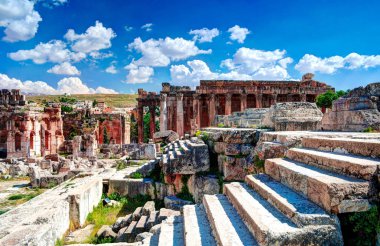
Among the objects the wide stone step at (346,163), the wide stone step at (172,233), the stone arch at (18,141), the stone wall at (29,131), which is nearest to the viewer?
the wide stone step at (346,163)

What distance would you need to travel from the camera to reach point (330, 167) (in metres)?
3.40

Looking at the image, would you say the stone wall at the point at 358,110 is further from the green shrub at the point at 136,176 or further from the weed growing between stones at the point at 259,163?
the green shrub at the point at 136,176

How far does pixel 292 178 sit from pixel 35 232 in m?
4.06

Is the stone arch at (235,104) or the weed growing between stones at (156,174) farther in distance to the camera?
the stone arch at (235,104)

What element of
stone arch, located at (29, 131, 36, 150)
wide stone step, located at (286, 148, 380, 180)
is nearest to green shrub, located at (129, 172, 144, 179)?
wide stone step, located at (286, 148, 380, 180)

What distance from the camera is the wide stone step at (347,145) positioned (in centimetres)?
327

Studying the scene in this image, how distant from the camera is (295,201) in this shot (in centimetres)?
311

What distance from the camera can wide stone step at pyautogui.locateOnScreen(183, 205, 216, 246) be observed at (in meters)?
3.36

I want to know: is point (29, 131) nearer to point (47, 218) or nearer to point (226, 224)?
point (47, 218)

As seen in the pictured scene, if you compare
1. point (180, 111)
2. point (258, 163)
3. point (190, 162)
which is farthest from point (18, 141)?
point (258, 163)

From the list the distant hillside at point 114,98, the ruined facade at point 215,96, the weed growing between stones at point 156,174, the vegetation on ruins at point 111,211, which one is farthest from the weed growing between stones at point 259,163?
the distant hillside at point 114,98

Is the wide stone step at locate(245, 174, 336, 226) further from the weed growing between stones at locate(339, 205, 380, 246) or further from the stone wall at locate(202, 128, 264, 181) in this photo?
the stone wall at locate(202, 128, 264, 181)

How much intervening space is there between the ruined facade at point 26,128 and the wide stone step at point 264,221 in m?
29.0

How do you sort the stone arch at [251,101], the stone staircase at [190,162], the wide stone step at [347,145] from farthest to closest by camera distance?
the stone arch at [251,101], the stone staircase at [190,162], the wide stone step at [347,145]
